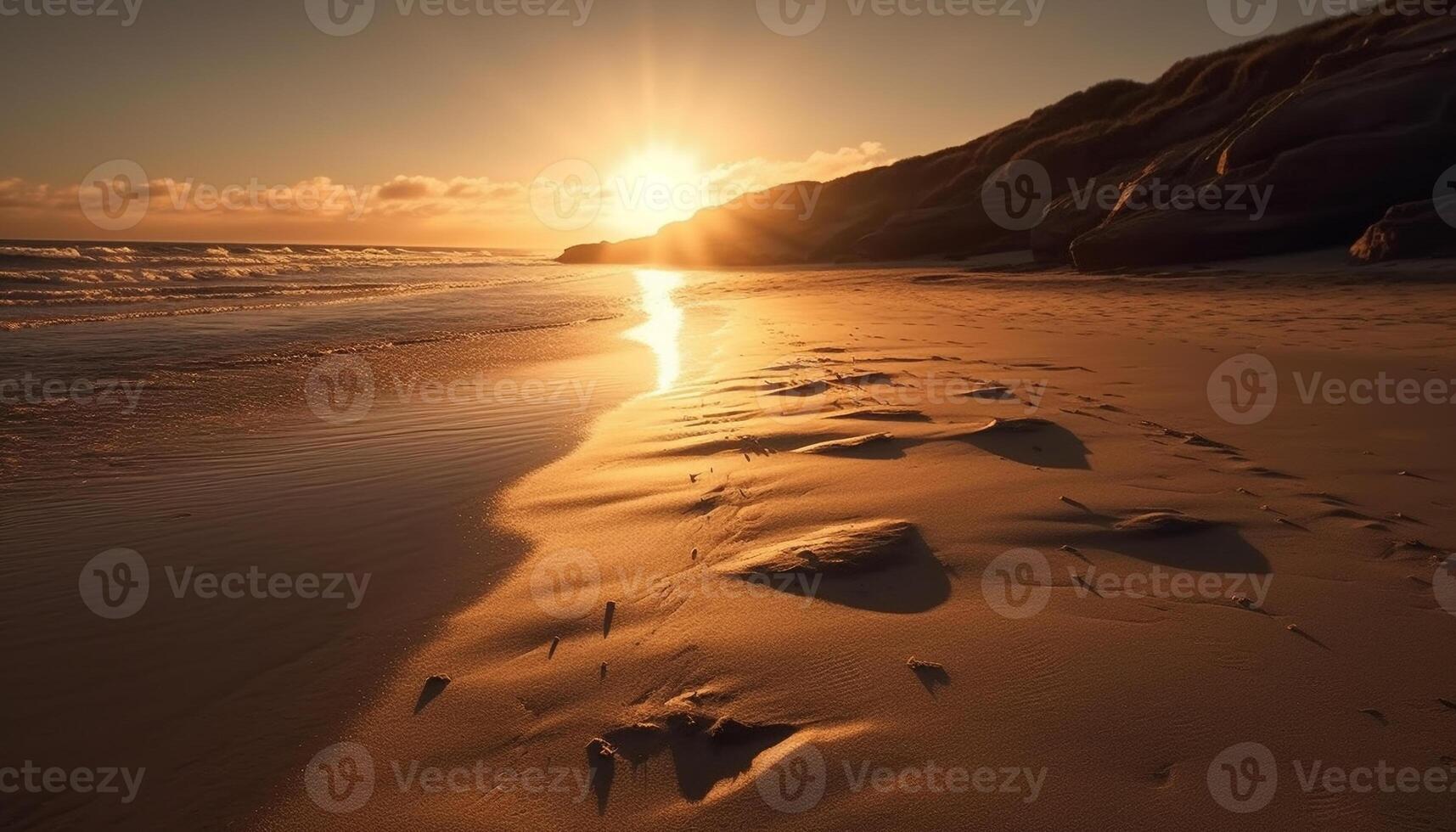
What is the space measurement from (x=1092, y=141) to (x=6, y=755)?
39337 millimetres

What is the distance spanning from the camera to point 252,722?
2.41 metres

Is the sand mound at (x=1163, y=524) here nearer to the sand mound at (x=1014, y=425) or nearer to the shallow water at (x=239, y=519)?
the sand mound at (x=1014, y=425)

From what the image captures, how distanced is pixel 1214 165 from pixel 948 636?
73.8 ft

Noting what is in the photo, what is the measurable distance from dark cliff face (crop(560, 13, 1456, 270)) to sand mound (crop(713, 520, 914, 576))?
16.2 m

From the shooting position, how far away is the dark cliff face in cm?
1608

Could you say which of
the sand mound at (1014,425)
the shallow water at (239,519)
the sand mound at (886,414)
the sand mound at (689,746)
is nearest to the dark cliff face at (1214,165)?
the sand mound at (1014,425)

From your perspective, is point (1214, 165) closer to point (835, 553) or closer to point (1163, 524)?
point (1163, 524)

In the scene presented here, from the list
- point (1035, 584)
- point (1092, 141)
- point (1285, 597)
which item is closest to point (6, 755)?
point (1035, 584)

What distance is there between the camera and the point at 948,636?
254cm

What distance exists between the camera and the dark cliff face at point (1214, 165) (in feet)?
52.7

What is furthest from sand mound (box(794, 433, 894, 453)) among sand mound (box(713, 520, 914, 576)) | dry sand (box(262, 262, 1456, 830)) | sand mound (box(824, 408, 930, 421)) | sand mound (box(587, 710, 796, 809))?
sand mound (box(587, 710, 796, 809))

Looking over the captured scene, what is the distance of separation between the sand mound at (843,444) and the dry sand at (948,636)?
27mm

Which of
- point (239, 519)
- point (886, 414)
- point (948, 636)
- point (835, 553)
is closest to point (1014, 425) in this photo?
point (886, 414)

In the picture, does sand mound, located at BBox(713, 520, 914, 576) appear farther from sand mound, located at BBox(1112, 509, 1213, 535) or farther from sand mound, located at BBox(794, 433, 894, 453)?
sand mound, located at BBox(794, 433, 894, 453)
